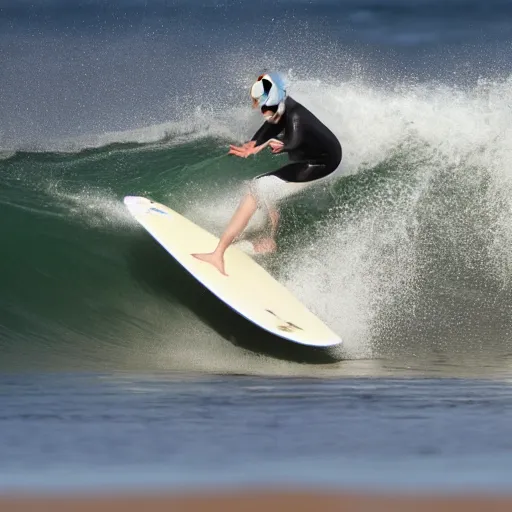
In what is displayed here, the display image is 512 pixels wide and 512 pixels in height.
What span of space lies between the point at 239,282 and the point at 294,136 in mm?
1011

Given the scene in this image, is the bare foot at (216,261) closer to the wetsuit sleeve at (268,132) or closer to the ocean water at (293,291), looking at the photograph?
the ocean water at (293,291)

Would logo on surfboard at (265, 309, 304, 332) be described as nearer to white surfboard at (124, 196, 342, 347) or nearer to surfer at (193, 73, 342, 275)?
Result: white surfboard at (124, 196, 342, 347)

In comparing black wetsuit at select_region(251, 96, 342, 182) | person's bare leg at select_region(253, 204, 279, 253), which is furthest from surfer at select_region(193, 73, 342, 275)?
person's bare leg at select_region(253, 204, 279, 253)

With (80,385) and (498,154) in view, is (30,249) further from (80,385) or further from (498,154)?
(498,154)

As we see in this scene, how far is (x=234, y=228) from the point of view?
7480mm

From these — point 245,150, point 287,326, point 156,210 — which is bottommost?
point 287,326

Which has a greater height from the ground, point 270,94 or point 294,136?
point 270,94

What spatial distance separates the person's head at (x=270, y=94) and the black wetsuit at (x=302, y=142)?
0.05 m

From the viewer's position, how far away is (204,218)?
8.74 metres

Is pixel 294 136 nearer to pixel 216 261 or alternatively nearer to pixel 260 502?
pixel 216 261

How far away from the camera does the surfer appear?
287 inches

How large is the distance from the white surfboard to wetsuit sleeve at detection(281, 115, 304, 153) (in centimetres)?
89

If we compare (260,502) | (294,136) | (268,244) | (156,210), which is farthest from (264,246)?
(260,502)

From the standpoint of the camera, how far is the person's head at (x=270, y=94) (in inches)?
286
